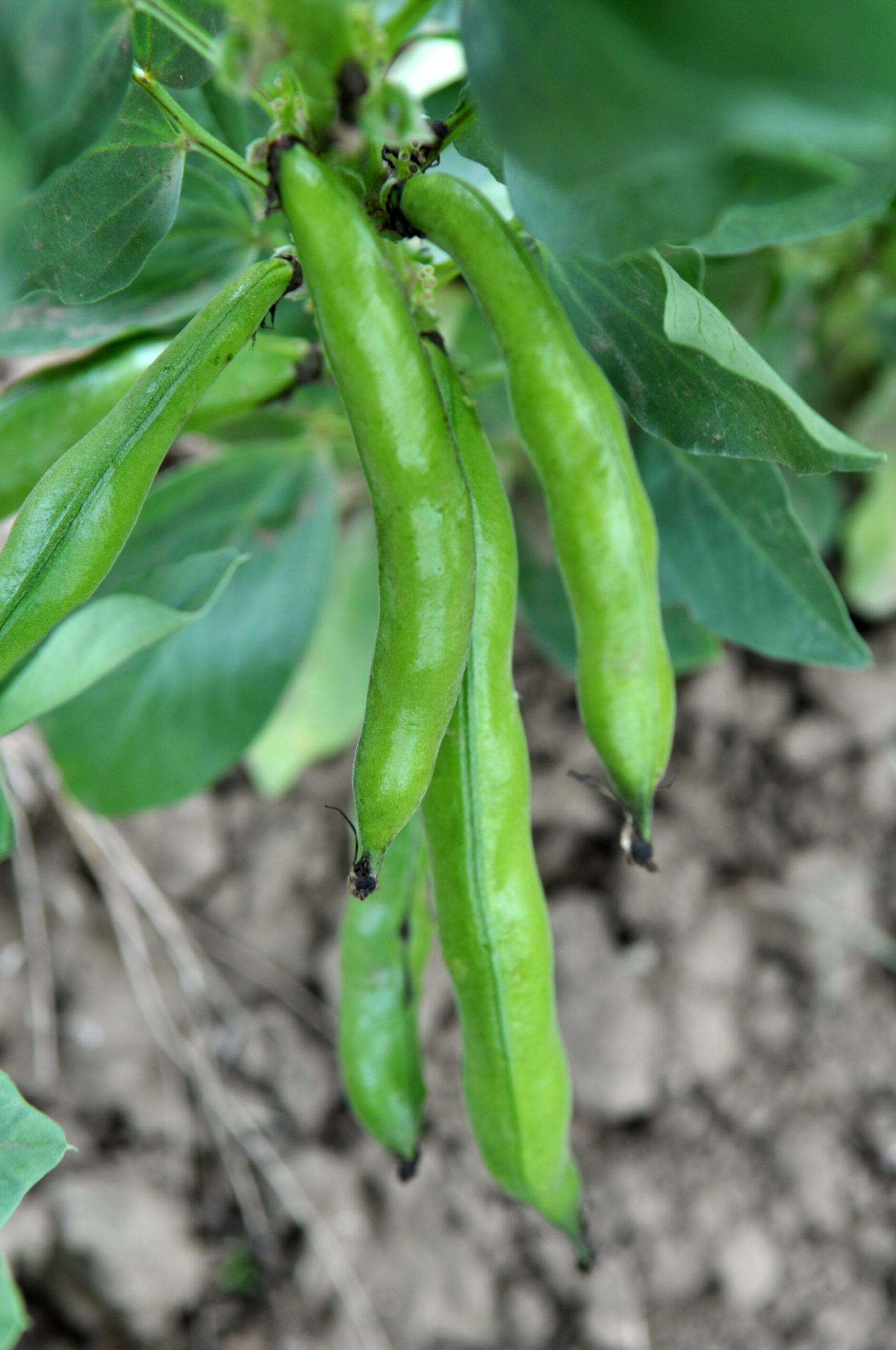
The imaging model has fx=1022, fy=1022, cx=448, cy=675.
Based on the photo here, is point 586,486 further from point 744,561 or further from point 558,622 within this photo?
point 558,622

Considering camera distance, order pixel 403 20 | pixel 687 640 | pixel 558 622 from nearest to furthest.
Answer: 1. pixel 403 20
2. pixel 687 640
3. pixel 558 622

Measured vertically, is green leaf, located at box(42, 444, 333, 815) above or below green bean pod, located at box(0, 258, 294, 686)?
below

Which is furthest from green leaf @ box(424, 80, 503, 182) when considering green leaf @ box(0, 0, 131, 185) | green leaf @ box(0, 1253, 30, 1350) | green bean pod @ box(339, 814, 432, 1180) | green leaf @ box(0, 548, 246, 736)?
green leaf @ box(0, 1253, 30, 1350)

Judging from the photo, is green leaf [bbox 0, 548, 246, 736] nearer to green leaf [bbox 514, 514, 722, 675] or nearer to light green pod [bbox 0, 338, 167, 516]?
light green pod [bbox 0, 338, 167, 516]

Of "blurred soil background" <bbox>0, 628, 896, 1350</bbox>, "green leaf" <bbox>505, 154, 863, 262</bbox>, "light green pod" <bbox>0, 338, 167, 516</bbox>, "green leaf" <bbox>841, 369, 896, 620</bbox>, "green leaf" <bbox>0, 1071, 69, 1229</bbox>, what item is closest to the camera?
"green leaf" <bbox>505, 154, 863, 262</bbox>

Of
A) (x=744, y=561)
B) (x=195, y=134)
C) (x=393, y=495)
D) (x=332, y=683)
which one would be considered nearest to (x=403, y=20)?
(x=195, y=134)

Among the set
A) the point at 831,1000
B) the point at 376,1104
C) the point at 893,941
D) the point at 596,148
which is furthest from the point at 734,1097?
the point at 596,148
